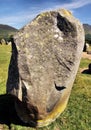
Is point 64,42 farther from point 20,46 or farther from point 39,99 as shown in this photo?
point 39,99

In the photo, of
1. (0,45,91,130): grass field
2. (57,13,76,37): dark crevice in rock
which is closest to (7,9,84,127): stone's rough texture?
(57,13,76,37): dark crevice in rock

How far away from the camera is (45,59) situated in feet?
54.8

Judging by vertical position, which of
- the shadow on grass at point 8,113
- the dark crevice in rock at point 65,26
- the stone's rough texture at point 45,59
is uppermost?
the dark crevice in rock at point 65,26

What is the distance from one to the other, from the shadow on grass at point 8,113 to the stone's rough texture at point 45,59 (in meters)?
2.01

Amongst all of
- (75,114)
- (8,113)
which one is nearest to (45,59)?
(75,114)

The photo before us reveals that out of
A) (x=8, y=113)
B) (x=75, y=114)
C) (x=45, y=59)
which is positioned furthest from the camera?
(x=8, y=113)

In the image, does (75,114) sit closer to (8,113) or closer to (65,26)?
(8,113)

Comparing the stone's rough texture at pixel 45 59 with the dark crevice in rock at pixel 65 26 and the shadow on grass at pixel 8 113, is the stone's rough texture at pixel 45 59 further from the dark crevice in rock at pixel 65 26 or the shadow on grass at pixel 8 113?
the shadow on grass at pixel 8 113

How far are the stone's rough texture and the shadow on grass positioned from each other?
201 centimetres

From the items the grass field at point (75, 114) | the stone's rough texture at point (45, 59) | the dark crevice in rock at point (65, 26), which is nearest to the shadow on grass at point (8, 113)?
the grass field at point (75, 114)

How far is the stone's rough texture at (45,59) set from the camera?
53.8 ft

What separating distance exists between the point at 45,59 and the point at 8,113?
5461 mm

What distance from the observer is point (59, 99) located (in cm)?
1734

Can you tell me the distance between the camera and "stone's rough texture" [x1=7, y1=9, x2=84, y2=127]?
645 inches
